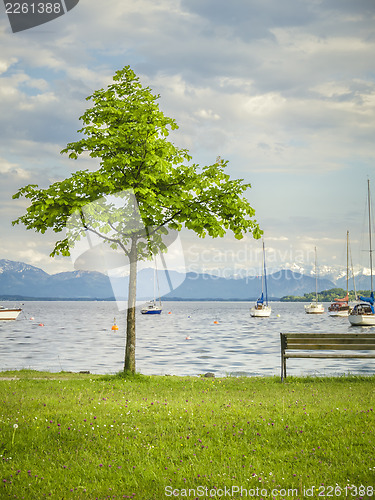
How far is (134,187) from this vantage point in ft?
54.4

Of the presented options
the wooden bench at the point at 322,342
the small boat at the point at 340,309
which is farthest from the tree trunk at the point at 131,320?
the small boat at the point at 340,309

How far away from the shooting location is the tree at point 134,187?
15836 millimetres

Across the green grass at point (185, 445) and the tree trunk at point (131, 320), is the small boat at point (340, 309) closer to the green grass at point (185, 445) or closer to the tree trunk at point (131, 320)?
the tree trunk at point (131, 320)

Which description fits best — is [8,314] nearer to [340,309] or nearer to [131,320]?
[340,309]

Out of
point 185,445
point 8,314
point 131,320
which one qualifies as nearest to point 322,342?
point 131,320

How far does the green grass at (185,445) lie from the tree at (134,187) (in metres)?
5.48

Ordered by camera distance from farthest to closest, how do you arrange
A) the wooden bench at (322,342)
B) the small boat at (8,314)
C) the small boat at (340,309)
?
the small boat at (340,309)
the small boat at (8,314)
the wooden bench at (322,342)

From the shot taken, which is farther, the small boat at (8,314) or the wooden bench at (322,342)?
the small boat at (8,314)

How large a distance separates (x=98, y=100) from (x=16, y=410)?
34.1ft

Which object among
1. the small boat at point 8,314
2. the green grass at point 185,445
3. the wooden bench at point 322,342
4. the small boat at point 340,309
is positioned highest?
the wooden bench at point 322,342

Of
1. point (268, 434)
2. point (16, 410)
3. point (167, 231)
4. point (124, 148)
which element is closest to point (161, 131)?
point (124, 148)

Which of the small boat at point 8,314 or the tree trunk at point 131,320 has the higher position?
the tree trunk at point 131,320

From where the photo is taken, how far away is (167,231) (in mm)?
17703

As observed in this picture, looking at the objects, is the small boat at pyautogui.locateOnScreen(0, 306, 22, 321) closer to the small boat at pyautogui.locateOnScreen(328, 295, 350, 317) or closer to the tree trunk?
the small boat at pyautogui.locateOnScreen(328, 295, 350, 317)
